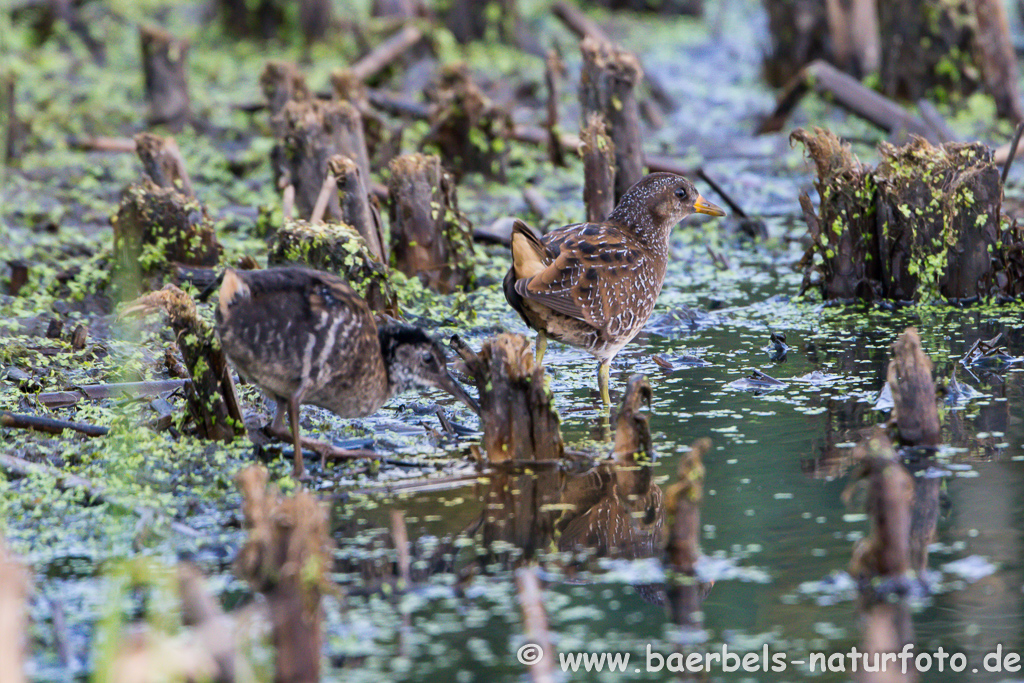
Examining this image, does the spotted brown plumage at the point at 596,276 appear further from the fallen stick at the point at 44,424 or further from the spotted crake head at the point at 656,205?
the fallen stick at the point at 44,424

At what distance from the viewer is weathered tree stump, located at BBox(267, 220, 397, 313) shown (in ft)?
21.1

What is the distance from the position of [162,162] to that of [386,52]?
16.0ft

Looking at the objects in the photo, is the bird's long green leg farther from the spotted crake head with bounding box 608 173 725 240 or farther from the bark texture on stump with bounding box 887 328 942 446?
the bark texture on stump with bounding box 887 328 942 446

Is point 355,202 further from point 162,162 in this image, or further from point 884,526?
point 884,526

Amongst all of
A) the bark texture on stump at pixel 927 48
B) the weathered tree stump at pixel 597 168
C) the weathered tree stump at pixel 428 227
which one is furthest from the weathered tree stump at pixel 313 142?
the bark texture on stump at pixel 927 48

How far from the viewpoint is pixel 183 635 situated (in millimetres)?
3402

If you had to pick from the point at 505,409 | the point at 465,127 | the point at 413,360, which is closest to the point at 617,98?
the point at 465,127

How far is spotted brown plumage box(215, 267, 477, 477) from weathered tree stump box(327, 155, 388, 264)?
1593 mm

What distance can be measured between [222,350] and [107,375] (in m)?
1.38

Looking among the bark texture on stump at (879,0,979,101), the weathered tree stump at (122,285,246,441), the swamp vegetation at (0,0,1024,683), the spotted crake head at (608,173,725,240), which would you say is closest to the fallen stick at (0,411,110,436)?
the swamp vegetation at (0,0,1024,683)

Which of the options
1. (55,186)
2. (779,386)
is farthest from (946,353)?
(55,186)

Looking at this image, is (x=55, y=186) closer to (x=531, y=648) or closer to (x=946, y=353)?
(x=946, y=353)

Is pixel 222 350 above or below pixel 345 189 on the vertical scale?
below

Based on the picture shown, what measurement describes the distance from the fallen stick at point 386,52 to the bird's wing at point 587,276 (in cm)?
645
